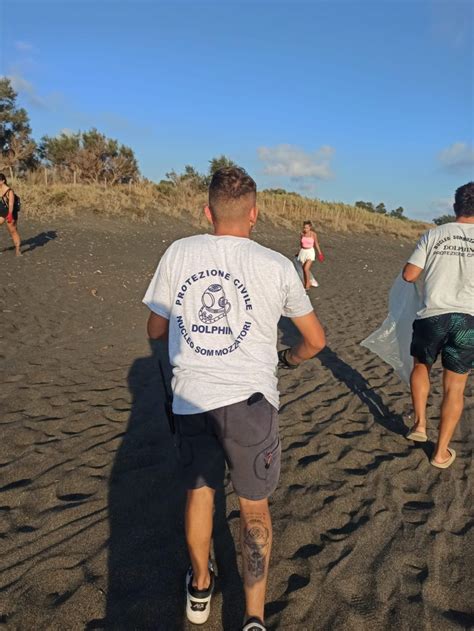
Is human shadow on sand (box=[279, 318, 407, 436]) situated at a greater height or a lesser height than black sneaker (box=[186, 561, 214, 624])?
greater

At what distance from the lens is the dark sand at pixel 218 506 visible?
2377 millimetres

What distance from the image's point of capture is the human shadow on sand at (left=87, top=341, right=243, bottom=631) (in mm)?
2322

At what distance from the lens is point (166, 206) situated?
21.9 meters

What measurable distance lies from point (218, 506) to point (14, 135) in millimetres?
29193

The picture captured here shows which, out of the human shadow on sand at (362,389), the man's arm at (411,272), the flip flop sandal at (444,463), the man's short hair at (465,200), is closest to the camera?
the man's short hair at (465,200)

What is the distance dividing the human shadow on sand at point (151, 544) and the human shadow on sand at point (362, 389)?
197 centimetres

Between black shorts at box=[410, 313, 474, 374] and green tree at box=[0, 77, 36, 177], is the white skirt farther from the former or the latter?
green tree at box=[0, 77, 36, 177]

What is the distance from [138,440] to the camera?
4.04 m

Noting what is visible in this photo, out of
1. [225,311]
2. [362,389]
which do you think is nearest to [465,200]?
[225,311]

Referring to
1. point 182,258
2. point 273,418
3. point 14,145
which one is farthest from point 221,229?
point 14,145

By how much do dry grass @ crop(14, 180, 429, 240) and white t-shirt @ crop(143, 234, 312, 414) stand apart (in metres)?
15.9

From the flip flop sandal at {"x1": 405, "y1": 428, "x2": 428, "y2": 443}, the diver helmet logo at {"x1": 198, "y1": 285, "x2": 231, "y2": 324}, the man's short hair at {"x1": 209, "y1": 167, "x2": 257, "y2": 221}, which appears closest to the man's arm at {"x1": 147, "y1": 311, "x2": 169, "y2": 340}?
the diver helmet logo at {"x1": 198, "y1": 285, "x2": 231, "y2": 324}

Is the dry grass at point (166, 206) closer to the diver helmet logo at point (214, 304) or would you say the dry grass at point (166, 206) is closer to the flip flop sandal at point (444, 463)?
the flip flop sandal at point (444, 463)

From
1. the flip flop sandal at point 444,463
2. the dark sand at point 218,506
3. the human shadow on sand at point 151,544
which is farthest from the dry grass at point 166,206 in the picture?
the flip flop sandal at point 444,463
